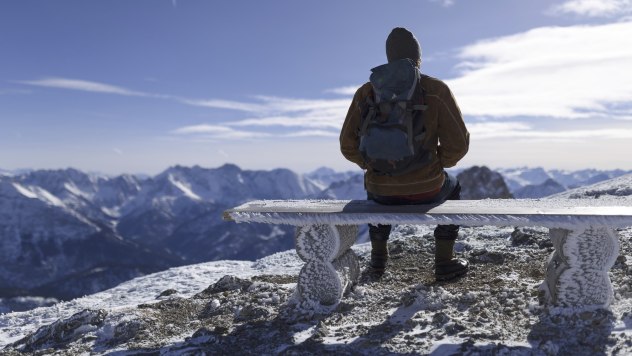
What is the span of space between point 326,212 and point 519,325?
2.45 metres

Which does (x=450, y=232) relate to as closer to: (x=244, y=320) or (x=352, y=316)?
(x=352, y=316)

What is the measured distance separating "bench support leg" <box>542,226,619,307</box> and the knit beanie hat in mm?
2768

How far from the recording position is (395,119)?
18.0 feet

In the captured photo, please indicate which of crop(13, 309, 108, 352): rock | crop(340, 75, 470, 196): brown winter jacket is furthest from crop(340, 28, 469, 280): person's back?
crop(13, 309, 108, 352): rock

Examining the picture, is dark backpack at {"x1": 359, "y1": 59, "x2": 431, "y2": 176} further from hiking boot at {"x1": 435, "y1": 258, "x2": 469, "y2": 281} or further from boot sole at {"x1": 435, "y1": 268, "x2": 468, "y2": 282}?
boot sole at {"x1": 435, "y1": 268, "x2": 468, "y2": 282}

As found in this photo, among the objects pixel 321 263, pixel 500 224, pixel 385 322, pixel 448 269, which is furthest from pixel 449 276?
pixel 500 224

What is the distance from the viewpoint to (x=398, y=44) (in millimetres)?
6004

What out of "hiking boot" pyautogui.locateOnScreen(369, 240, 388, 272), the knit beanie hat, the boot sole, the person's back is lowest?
the boot sole

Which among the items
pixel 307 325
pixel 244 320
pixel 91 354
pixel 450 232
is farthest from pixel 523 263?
pixel 91 354

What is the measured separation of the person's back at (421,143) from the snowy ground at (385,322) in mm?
1081

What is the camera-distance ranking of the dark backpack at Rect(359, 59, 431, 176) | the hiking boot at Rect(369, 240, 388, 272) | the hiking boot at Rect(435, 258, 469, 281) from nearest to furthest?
→ the dark backpack at Rect(359, 59, 431, 176) → the hiking boot at Rect(435, 258, 469, 281) → the hiking boot at Rect(369, 240, 388, 272)

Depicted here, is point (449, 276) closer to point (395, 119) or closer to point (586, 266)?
point (586, 266)

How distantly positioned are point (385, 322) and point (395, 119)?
2.42m

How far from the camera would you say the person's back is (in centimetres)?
570
